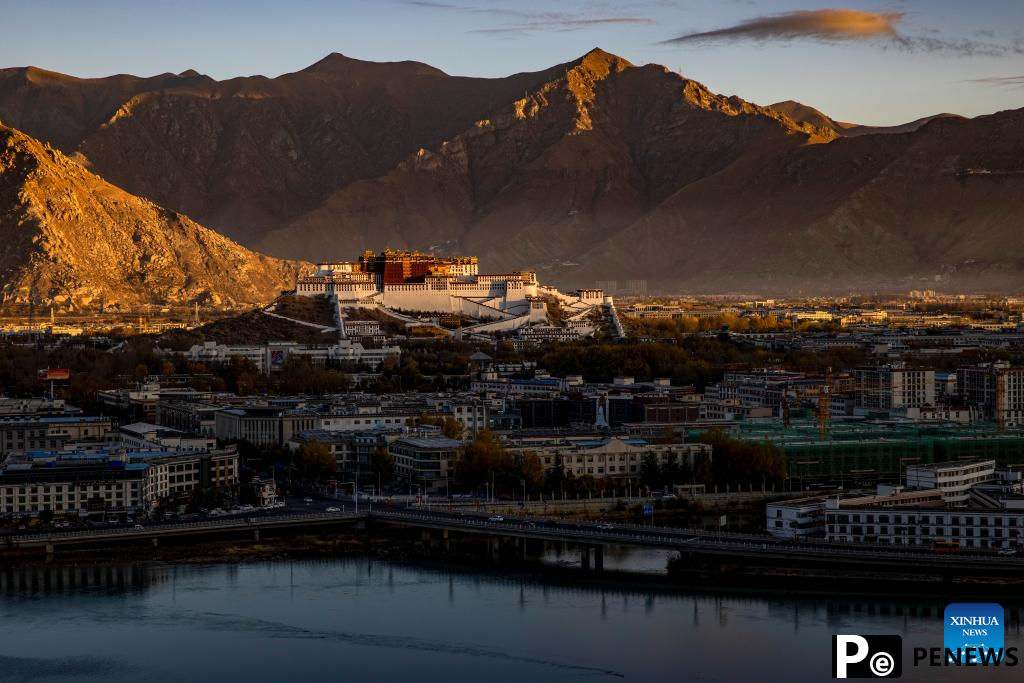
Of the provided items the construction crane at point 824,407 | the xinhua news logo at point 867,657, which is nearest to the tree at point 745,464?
the construction crane at point 824,407

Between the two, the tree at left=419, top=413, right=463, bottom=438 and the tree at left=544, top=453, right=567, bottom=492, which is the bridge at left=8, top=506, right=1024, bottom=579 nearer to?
the tree at left=544, top=453, right=567, bottom=492

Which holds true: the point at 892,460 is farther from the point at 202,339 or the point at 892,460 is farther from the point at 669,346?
the point at 202,339

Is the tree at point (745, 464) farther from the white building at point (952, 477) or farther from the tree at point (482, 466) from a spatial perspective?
the tree at point (482, 466)

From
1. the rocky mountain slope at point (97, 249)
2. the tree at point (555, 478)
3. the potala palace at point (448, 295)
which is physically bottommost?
the tree at point (555, 478)

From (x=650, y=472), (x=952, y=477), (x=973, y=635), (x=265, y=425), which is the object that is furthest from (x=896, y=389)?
(x=973, y=635)

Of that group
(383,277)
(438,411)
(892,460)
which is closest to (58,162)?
(383,277)

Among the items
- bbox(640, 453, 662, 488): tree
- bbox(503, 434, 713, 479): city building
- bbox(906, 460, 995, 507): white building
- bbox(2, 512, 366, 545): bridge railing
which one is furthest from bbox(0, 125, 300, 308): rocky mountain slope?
bbox(906, 460, 995, 507): white building
